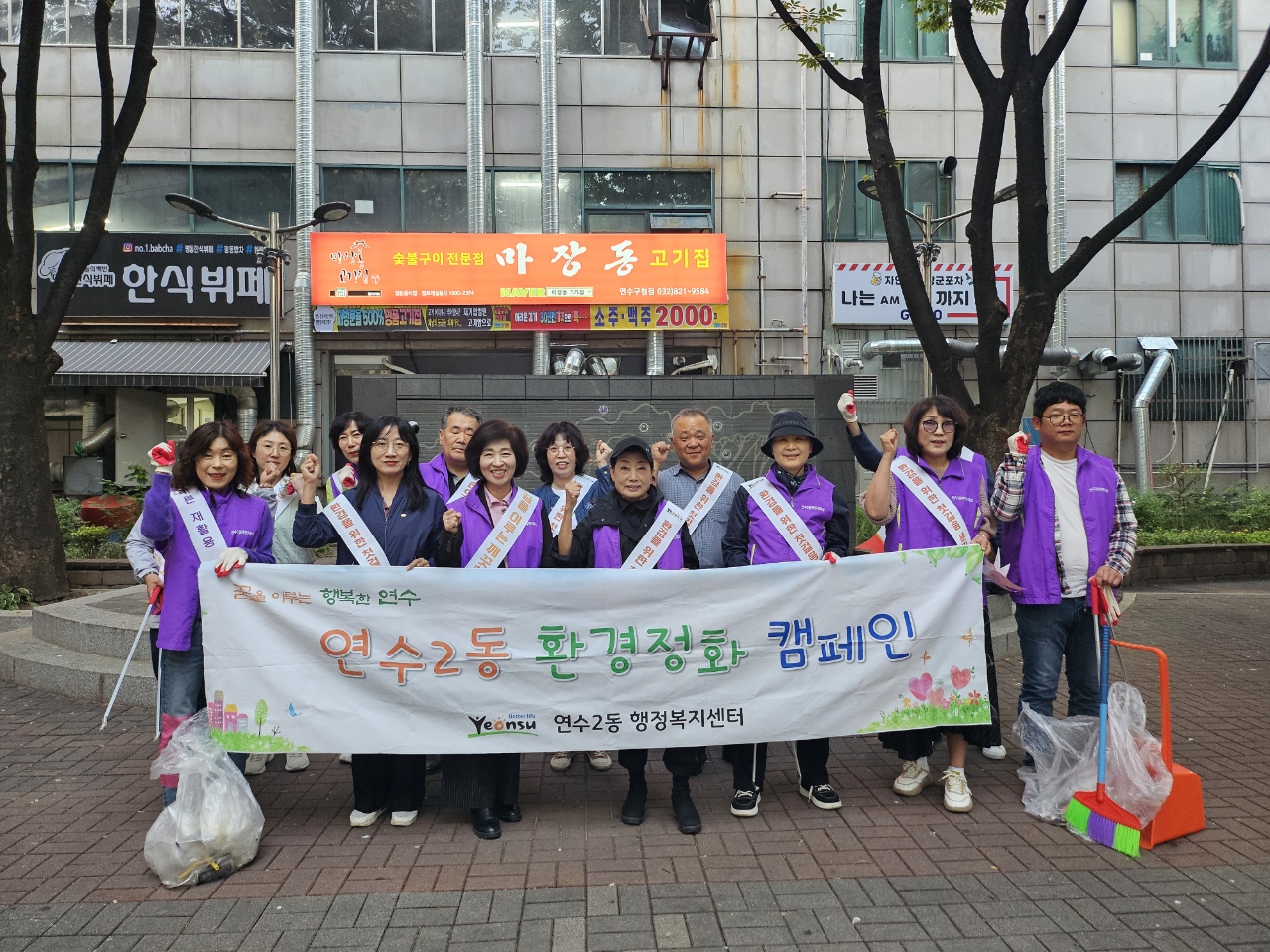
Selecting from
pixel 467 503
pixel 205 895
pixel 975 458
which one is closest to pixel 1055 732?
pixel 975 458

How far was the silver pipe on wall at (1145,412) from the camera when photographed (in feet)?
60.7

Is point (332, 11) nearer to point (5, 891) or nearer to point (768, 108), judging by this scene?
point (768, 108)

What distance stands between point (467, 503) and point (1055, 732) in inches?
114

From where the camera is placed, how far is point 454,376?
35.6 ft

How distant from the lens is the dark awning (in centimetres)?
1603

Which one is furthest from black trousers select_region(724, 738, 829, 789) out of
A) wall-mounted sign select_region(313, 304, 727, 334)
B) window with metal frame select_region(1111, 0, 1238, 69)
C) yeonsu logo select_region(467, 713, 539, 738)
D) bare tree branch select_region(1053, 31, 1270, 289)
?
window with metal frame select_region(1111, 0, 1238, 69)

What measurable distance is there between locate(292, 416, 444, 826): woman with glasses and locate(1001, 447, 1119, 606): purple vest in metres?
2.77

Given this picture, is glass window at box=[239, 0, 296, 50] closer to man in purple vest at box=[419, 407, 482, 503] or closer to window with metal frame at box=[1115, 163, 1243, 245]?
man in purple vest at box=[419, 407, 482, 503]

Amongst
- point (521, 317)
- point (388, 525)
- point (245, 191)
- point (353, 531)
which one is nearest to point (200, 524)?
point (353, 531)

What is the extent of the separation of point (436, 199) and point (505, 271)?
7.12 ft

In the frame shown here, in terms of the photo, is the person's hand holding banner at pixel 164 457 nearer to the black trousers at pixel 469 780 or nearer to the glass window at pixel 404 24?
the black trousers at pixel 469 780

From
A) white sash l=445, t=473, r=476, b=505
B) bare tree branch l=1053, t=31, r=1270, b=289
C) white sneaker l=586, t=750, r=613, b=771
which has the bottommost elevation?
white sneaker l=586, t=750, r=613, b=771

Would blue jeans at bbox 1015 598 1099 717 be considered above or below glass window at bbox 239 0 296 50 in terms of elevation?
below

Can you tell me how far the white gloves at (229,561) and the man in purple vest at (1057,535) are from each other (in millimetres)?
3519
